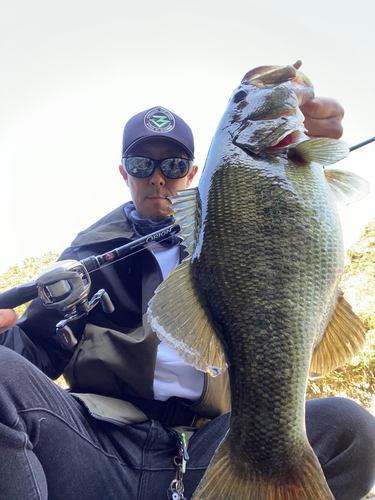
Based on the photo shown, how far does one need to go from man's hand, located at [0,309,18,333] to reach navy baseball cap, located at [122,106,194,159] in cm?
146

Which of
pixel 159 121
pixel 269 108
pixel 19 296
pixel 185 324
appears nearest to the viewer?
pixel 185 324

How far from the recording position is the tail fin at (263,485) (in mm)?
970

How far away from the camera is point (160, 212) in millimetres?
2584

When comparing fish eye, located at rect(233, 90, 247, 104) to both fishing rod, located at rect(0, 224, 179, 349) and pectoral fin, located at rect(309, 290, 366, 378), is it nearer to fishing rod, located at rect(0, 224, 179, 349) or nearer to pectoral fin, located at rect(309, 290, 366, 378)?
fishing rod, located at rect(0, 224, 179, 349)

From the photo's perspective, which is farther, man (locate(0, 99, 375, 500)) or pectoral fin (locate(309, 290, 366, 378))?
man (locate(0, 99, 375, 500))

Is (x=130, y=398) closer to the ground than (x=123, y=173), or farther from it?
closer to the ground

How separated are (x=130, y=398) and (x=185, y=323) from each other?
1.01m

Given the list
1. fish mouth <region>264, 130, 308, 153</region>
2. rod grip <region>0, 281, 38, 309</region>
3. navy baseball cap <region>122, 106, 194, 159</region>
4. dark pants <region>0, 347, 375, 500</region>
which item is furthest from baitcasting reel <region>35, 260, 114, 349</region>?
fish mouth <region>264, 130, 308, 153</region>

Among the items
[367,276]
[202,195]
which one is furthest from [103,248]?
[367,276]

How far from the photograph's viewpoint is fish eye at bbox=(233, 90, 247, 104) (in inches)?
60.9

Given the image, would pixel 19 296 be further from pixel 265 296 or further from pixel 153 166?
pixel 265 296

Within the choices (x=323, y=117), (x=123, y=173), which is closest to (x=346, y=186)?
(x=323, y=117)

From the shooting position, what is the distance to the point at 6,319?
1878mm

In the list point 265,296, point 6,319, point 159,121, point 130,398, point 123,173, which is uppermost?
point 159,121
